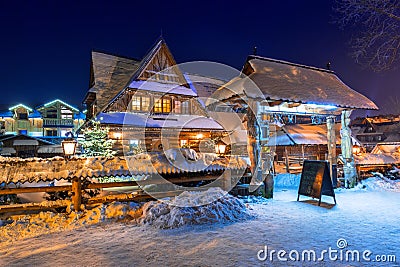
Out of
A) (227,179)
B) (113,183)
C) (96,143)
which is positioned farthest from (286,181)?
(96,143)

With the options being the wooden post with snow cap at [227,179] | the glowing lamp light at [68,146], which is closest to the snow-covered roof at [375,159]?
the wooden post with snow cap at [227,179]

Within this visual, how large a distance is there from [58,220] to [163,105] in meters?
14.4

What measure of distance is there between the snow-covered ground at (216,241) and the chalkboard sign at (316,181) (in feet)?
3.39

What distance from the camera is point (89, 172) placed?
23.2ft

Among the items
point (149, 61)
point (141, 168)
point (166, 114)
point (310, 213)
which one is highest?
point (149, 61)

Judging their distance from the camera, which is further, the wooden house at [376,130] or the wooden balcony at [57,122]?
the wooden house at [376,130]

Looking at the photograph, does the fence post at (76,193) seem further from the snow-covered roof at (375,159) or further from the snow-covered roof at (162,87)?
the snow-covered roof at (375,159)

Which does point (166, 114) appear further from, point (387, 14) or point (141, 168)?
point (387, 14)

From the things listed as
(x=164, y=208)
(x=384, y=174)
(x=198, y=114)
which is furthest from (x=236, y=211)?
(x=198, y=114)

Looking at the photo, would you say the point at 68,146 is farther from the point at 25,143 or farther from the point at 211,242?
the point at 25,143

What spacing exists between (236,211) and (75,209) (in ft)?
15.6

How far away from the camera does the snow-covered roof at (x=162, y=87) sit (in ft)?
62.0

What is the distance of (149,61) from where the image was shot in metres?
19.5

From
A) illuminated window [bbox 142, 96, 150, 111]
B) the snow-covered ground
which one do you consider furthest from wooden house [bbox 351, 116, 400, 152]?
the snow-covered ground
